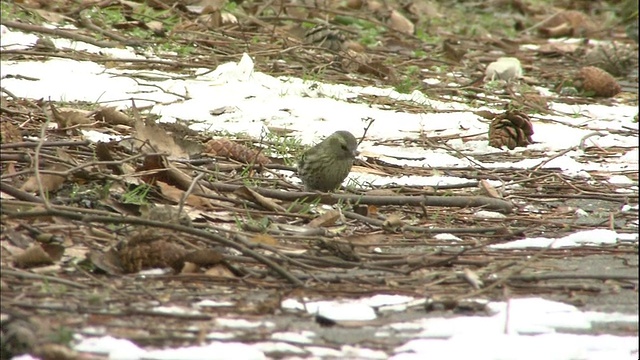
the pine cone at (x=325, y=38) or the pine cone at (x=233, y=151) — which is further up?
the pine cone at (x=325, y=38)

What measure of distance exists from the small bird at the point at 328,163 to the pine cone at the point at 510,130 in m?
1.37

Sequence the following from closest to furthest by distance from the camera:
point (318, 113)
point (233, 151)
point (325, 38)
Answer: point (233, 151)
point (318, 113)
point (325, 38)

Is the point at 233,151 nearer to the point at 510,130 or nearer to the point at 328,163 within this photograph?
the point at 328,163

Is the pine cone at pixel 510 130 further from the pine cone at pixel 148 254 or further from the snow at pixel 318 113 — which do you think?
the pine cone at pixel 148 254

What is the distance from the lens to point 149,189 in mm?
4004

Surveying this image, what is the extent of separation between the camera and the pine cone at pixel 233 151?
4.99m

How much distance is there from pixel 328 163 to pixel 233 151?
0.61 m

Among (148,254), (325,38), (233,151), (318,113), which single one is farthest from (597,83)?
(148,254)

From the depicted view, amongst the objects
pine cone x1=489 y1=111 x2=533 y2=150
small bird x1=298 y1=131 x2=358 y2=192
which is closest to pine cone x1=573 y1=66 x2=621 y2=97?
pine cone x1=489 y1=111 x2=533 y2=150

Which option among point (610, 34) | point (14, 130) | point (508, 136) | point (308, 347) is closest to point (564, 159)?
point (508, 136)

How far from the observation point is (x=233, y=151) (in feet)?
16.5

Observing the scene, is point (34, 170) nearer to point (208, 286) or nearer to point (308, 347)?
point (208, 286)

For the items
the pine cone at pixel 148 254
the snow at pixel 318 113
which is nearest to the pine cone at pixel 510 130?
the snow at pixel 318 113

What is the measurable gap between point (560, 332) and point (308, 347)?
70 centimetres
